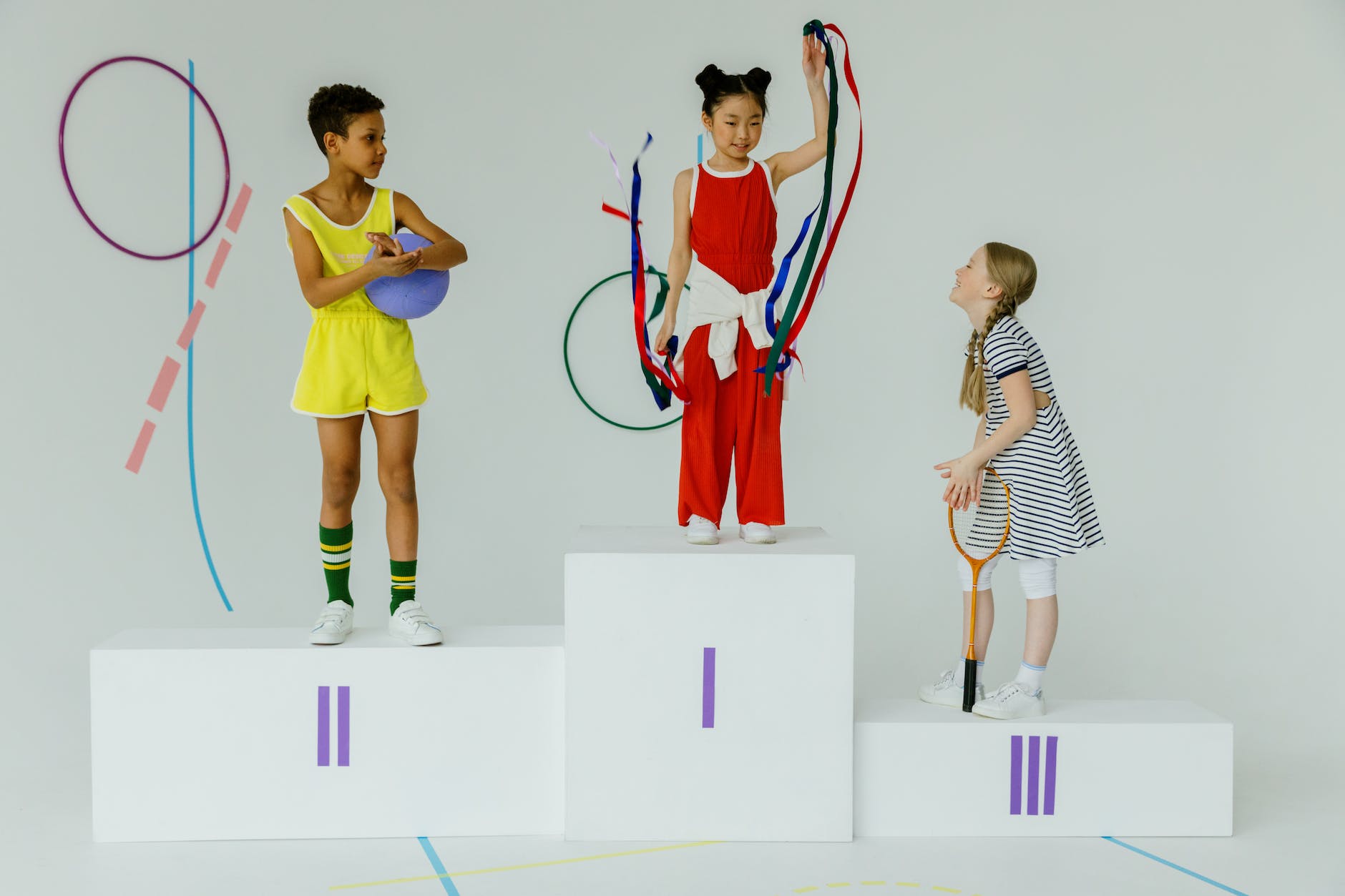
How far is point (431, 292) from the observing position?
10.3 feet

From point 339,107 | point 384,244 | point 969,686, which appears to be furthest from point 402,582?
point 969,686

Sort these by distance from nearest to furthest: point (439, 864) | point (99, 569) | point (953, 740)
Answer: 1. point (439, 864)
2. point (953, 740)
3. point (99, 569)

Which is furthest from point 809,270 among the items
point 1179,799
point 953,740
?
point 1179,799

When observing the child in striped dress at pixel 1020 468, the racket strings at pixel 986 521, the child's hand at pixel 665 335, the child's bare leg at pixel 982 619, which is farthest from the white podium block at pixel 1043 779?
the child's hand at pixel 665 335

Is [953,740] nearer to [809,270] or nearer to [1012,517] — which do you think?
[1012,517]

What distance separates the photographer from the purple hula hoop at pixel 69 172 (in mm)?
4379

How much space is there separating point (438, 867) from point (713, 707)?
76cm

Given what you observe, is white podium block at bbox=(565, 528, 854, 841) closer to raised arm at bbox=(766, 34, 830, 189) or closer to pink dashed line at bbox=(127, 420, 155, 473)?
raised arm at bbox=(766, 34, 830, 189)

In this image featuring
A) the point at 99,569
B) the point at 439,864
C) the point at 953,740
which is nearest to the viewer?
the point at 439,864

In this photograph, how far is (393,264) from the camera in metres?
3.00

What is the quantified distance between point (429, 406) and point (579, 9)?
5.39ft

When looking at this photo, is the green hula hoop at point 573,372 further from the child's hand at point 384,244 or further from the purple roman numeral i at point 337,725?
the purple roman numeral i at point 337,725

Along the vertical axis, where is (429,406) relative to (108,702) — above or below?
above

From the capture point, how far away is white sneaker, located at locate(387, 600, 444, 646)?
3057 mm
